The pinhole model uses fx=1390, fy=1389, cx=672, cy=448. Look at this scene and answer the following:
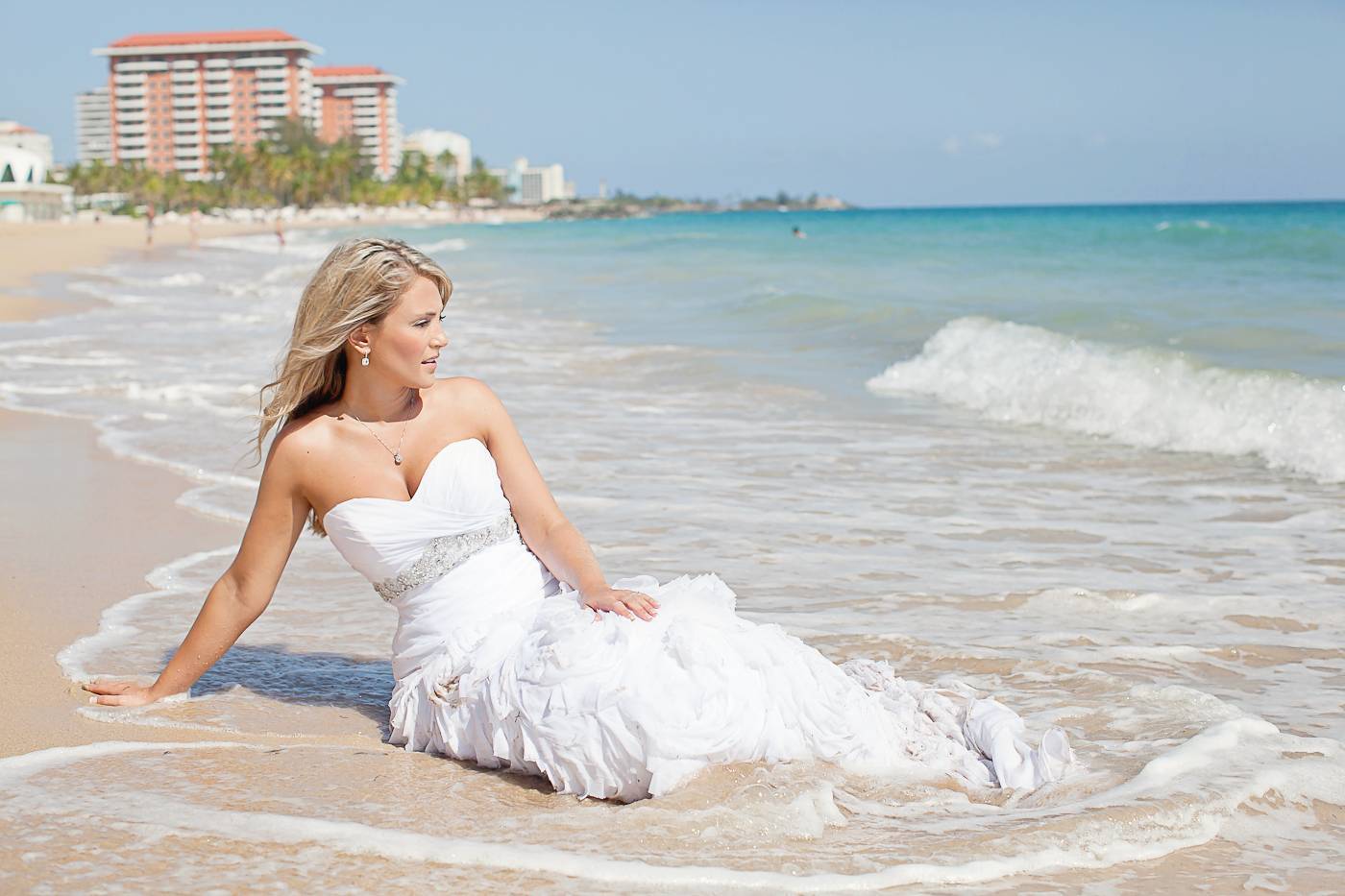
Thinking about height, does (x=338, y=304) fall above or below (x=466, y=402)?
above

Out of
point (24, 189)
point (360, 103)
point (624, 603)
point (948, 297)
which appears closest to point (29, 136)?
point (360, 103)

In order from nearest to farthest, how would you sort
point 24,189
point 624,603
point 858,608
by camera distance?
1. point 624,603
2. point 858,608
3. point 24,189

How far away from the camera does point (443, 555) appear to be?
383cm

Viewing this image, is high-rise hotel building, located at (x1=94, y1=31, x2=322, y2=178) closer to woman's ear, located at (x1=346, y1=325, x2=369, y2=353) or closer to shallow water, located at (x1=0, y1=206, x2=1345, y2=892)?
shallow water, located at (x1=0, y1=206, x2=1345, y2=892)

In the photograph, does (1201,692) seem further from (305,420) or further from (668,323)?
(668,323)

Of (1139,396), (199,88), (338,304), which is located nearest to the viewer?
(338,304)

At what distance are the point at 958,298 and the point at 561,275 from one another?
Answer: 45.7 feet

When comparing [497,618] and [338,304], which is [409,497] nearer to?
[497,618]

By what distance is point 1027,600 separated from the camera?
18.3 ft

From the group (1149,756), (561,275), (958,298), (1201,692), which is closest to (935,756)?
(1149,756)

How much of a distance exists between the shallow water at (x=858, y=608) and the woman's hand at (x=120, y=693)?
0.17 ft

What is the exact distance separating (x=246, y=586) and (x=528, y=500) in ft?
2.78

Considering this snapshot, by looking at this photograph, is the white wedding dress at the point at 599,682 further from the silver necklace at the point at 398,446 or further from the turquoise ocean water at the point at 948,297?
the turquoise ocean water at the point at 948,297

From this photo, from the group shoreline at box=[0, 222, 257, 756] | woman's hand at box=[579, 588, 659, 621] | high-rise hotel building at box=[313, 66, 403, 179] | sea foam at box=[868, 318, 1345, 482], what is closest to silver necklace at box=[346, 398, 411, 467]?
woman's hand at box=[579, 588, 659, 621]
